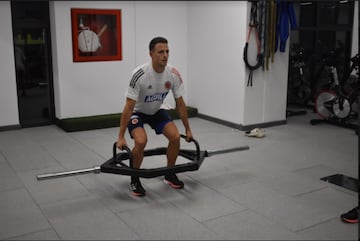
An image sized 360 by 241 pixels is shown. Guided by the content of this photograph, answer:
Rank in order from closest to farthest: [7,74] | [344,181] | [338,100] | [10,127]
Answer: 1. [344,181]
2. [7,74]
3. [10,127]
4. [338,100]

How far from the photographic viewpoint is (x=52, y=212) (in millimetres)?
3529

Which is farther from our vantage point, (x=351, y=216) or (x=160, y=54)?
(x=160, y=54)

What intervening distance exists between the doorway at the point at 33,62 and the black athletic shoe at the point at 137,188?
3276mm

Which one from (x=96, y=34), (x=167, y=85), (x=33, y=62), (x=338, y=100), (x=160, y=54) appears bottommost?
(x=338, y=100)

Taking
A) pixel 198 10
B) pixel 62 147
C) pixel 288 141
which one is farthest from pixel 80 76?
pixel 288 141

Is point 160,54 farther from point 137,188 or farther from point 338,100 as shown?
point 338,100

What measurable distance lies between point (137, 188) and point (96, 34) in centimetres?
348

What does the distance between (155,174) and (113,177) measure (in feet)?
2.63

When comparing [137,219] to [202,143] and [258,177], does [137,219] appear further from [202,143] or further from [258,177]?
[202,143]

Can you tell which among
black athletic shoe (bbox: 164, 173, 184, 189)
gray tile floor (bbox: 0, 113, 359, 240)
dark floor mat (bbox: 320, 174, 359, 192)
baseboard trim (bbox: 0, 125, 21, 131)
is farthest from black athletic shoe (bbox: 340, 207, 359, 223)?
baseboard trim (bbox: 0, 125, 21, 131)

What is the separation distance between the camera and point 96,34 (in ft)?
21.7

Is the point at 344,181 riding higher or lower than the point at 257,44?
lower

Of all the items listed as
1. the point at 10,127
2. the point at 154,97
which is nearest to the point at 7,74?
the point at 10,127

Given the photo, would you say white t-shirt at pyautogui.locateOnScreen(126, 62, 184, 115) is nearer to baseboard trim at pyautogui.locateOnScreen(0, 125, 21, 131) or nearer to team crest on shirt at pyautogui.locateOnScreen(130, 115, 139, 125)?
team crest on shirt at pyautogui.locateOnScreen(130, 115, 139, 125)
